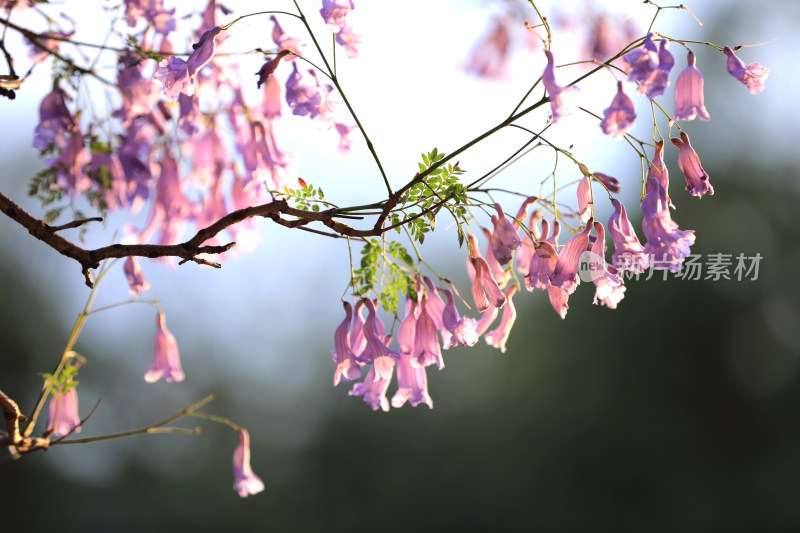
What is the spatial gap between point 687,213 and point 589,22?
6093 mm

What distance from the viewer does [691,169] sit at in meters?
0.73

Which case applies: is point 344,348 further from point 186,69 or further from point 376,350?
point 186,69

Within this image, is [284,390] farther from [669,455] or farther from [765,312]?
[765,312]

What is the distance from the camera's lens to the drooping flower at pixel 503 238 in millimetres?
724

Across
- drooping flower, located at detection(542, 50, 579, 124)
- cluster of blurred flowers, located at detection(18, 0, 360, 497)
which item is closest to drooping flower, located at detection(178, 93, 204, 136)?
cluster of blurred flowers, located at detection(18, 0, 360, 497)

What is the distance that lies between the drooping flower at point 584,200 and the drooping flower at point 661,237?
0.07m

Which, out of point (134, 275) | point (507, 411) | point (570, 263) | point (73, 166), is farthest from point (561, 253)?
point (507, 411)

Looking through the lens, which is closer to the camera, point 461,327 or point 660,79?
point 660,79

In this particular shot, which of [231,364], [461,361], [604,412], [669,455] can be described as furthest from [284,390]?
[669,455]

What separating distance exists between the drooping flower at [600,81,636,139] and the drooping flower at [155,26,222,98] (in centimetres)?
40

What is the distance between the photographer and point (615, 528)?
6.87 metres

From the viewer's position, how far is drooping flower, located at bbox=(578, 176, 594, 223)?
74cm

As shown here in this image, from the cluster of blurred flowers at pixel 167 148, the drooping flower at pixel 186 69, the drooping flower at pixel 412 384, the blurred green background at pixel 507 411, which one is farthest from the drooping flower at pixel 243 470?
the blurred green background at pixel 507 411

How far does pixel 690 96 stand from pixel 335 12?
15.1 inches
